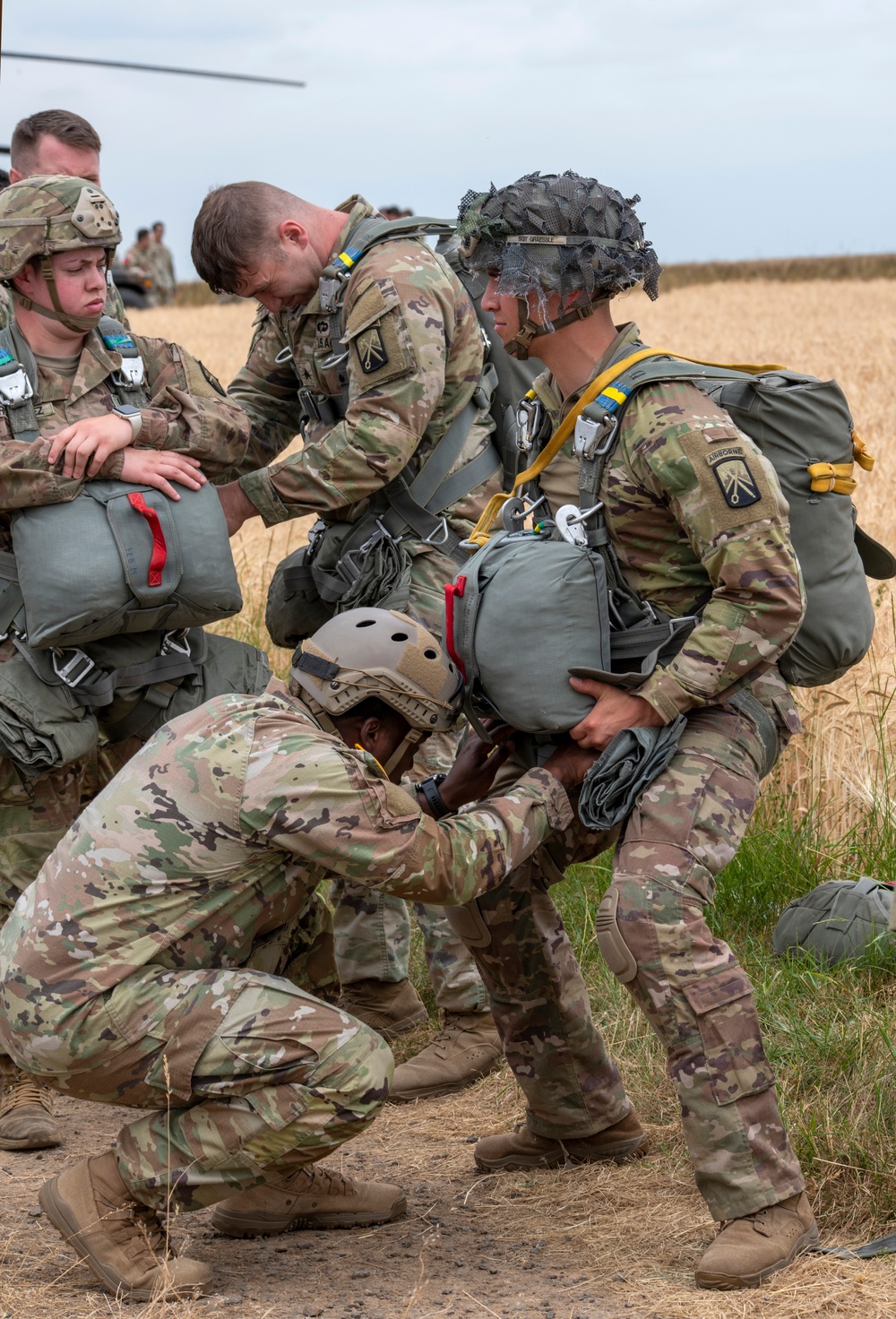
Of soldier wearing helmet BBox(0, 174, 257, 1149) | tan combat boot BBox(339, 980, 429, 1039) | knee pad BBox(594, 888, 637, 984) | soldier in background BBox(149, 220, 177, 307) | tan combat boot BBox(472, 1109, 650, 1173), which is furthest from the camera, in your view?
soldier in background BBox(149, 220, 177, 307)

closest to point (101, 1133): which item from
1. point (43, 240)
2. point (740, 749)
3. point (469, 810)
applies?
point (469, 810)

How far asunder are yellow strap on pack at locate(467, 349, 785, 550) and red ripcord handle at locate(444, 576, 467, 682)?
0.23 meters

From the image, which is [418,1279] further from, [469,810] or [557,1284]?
[469,810]

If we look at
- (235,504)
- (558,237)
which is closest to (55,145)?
(235,504)

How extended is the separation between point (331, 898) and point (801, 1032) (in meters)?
1.79

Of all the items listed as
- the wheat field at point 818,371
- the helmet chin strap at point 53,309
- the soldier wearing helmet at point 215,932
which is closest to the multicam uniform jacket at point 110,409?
the helmet chin strap at point 53,309

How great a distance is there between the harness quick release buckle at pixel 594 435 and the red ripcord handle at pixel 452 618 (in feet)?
1.47

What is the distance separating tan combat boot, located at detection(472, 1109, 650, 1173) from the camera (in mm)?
4324

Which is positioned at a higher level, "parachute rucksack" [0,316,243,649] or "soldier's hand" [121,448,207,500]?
"soldier's hand" [121,448,207,500]

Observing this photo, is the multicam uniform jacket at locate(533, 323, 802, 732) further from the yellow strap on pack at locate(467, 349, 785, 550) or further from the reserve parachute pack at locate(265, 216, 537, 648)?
the reserve parachute pack at locate(265, 216, 537, 648)

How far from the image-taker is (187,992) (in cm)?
352

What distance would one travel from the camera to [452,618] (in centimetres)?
388

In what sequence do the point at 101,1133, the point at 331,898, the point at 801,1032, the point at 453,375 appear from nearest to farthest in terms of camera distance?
the point at 801,1032, the point at 101,1133, the point at 453,375, the point at 331,898

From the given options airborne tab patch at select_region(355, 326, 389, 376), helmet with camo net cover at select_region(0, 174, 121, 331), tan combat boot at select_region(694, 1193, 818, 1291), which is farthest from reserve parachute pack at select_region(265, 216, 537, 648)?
tan combat boot at select_region(694, 1193, 818, 1291)
